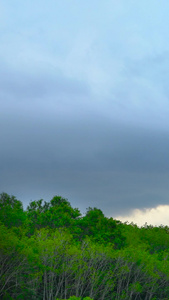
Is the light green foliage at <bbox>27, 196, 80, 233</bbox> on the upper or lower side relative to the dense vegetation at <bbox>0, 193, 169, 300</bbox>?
upper

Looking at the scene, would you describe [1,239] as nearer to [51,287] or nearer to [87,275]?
[51,287]

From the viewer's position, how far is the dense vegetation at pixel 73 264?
145ft

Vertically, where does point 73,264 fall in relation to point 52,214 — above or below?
below

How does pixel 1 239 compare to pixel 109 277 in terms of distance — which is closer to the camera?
pixel 1 239

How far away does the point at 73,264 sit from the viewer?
51969 millimetres

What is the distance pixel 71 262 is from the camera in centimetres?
5191

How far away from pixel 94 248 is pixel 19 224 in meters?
Result: 22.2

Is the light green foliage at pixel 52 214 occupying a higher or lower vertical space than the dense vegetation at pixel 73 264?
higher

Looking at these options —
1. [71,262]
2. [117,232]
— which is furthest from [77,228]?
[71,262]

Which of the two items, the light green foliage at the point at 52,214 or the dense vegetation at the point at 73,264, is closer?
the dense vegetation at the point at 73,264

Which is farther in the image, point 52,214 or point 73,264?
point 52,214

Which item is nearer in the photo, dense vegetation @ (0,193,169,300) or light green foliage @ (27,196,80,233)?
dense vegetation @ (0,193,169,300)

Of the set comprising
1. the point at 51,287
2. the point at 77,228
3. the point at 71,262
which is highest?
the point at 77,228

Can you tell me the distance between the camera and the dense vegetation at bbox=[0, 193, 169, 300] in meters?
44.2
